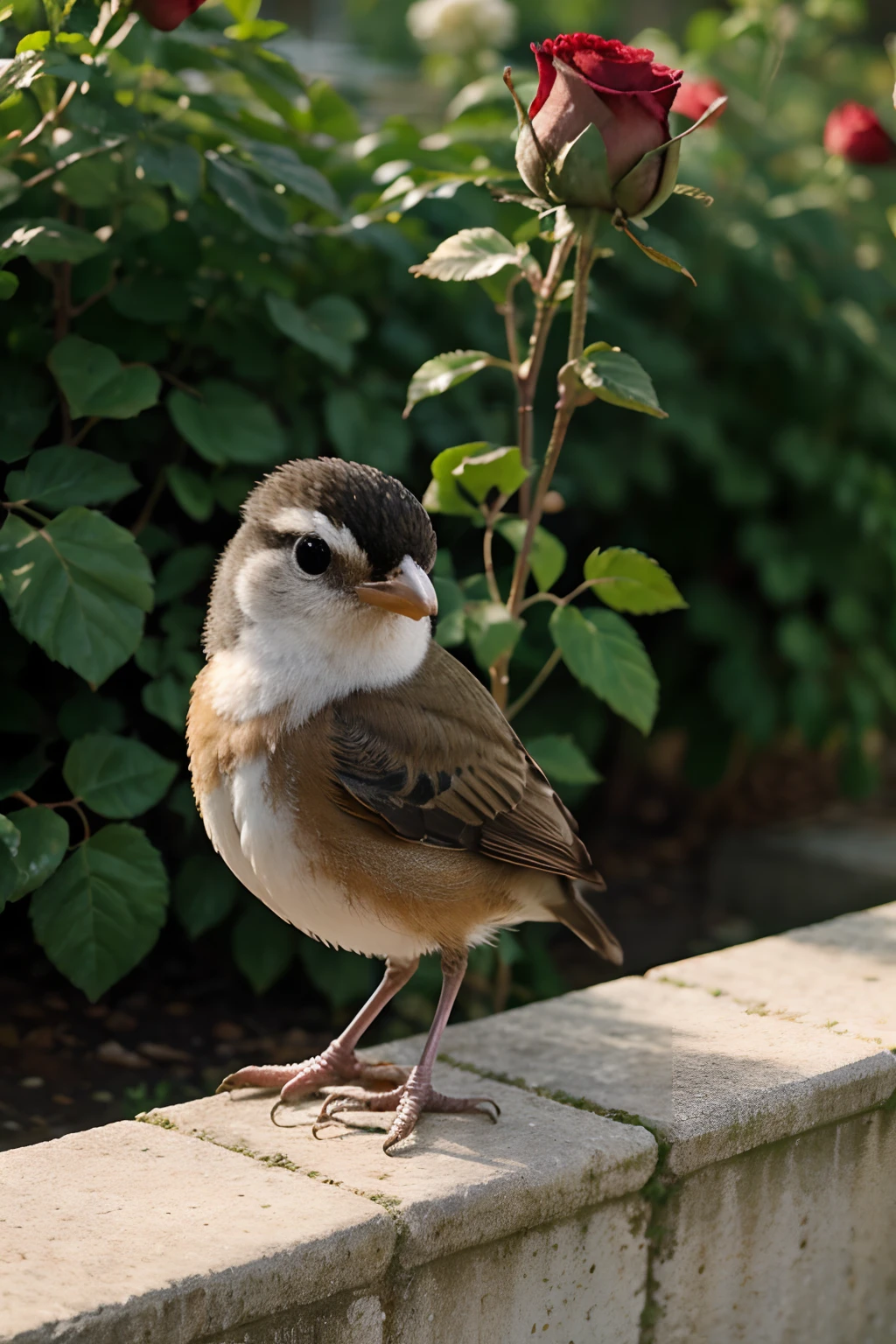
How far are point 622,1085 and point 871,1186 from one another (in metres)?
0.57

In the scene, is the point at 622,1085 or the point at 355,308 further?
the point at 355,308

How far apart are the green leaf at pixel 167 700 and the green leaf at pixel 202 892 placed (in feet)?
1.29

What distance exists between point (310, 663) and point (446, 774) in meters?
0.33

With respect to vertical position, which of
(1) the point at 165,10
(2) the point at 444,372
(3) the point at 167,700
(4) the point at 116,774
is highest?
(1) the point at 165,10

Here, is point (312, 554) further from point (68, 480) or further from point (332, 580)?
point (68, 480)

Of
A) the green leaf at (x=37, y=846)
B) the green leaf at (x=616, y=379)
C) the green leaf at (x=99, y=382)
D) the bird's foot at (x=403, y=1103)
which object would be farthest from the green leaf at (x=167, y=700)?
the green leaf at (x=616, y=379)

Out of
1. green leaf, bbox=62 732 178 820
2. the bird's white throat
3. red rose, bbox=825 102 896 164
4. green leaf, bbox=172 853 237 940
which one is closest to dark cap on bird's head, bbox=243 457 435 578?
the bird's white throat

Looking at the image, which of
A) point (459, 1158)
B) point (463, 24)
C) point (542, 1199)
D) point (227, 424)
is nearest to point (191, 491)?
point (227, 424)

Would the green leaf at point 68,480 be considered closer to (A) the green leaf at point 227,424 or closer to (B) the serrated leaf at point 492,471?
(A) the green leaf at point 227,424

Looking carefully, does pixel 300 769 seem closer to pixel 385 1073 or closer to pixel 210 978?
pixel 385 1073

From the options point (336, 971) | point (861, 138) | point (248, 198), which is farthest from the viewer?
point (861, 138)

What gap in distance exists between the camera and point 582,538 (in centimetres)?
489

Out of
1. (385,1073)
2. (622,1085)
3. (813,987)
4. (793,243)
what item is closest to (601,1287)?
(622,1085)

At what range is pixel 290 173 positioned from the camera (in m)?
3.26
